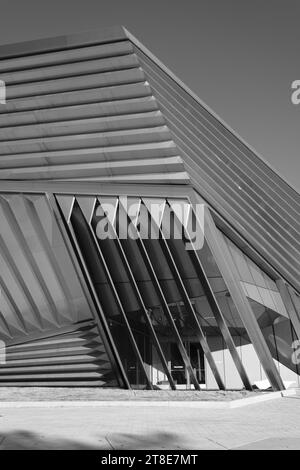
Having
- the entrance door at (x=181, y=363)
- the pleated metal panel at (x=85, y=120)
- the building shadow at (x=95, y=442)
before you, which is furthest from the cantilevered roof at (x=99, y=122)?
the building shadow at (x=95, y=442)

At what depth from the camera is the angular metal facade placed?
61.8 ft

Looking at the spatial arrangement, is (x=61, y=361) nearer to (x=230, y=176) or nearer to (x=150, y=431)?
(x=150, y=431)

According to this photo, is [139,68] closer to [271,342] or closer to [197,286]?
[197,286]

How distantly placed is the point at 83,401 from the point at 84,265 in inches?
244

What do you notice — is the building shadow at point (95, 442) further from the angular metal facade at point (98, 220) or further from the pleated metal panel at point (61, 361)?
the pleated metal panel at point (61, 361)

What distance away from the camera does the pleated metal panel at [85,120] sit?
61.9 feet

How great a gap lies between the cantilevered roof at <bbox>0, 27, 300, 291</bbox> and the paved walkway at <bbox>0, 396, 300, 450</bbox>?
34.7 feet

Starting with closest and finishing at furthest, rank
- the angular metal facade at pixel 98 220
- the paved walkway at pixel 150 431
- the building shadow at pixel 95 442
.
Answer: the building shadow at pixel 95 442 < the paved walkway at pixel 150 431 < the angular metal facade at pixel 98 220

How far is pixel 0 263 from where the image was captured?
19281mm

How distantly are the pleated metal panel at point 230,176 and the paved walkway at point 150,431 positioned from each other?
10813mm

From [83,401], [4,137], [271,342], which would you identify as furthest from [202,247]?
[271,342]

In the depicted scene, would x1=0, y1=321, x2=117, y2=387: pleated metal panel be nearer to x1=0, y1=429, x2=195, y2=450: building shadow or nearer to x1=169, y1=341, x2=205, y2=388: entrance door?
x1=169, y1=341, x2=205, y2=388: entrance door

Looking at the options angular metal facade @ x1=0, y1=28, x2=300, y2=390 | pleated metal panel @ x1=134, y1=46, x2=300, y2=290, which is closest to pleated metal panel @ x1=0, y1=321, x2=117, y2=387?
angular metal facade @ x1=0, y1=28, x2=300, y2=390

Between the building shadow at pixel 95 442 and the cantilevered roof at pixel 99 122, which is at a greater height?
the cantilevered roof at pixel 99 122
